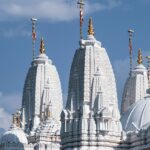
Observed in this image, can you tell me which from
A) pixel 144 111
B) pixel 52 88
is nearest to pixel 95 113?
pixel 144 111

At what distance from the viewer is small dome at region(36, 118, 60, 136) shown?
78688 millimetres

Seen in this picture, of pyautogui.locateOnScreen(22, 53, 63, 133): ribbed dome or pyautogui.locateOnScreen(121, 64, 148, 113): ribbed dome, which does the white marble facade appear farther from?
pyautogui.locateOnScreen(22, 53, 63, 133): ribbed dome

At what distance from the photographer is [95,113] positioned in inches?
2643

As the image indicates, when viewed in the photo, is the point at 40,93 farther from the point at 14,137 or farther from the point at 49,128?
the point at 14,137

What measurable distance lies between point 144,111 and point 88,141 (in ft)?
21.2

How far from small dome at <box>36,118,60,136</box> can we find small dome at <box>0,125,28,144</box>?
5.23ft

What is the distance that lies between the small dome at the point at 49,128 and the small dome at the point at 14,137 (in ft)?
5.23

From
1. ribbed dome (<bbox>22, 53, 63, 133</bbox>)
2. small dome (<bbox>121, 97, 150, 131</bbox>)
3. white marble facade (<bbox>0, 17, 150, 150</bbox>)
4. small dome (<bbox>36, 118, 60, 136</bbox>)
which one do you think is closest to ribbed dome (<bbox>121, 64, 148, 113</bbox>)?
white marble facade (<bbox>0, 17, 150, 150</bbox>)

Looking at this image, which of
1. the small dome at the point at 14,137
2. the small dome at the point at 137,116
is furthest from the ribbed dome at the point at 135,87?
the small dome at the point at 14,137

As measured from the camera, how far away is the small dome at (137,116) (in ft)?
229

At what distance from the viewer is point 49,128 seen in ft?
258

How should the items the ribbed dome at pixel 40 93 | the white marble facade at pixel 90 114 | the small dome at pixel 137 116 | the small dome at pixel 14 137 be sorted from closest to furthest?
the white marble facade at pixel 90 114
the small dome at pixel 137 116
the small dome at pixel 14 137
the ribbed dome at pixel 40 93

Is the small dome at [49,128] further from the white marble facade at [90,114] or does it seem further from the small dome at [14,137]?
the small dome at [14,137]

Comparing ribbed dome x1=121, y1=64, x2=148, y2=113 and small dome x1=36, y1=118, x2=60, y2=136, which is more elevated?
ribbed dome x1=121, y1=64, x2=148, y2=113
